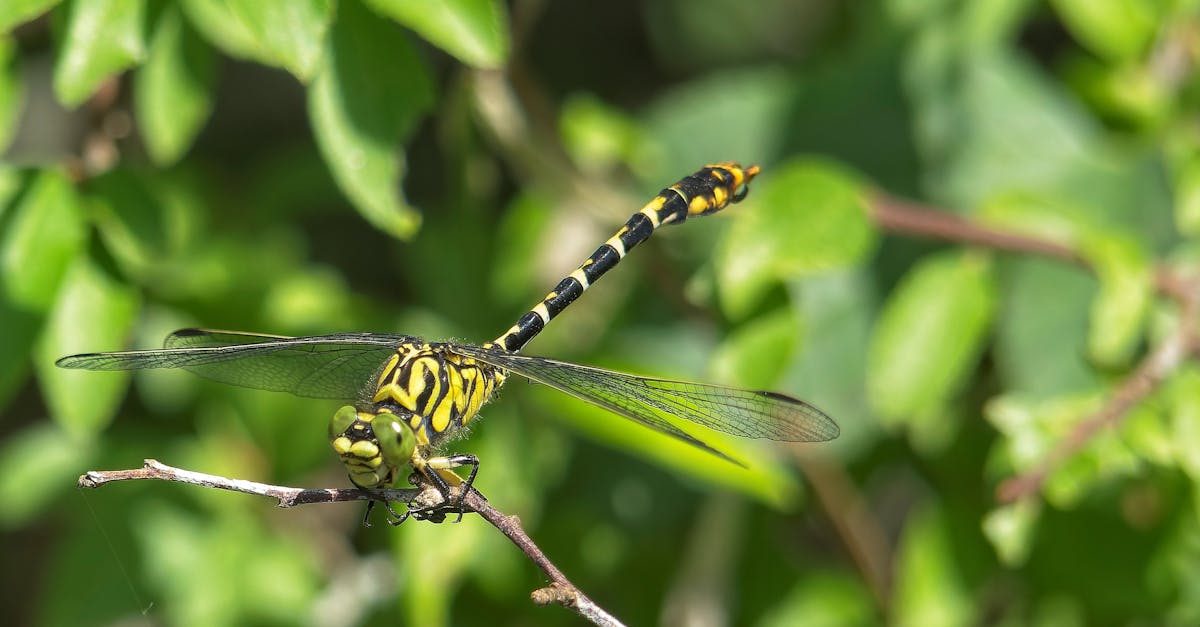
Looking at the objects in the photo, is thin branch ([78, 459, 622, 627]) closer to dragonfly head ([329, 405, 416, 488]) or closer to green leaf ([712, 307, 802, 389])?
dragonfly head ([329, 405, 416, 488])

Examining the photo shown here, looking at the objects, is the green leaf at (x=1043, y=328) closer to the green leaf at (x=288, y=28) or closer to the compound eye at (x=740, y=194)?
the compound eye at (x=740, y=194)

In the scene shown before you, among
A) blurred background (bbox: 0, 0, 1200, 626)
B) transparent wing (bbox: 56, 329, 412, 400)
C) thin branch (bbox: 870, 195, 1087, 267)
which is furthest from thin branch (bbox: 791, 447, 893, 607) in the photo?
transparent wing (bbox: 56, 329, 412, 400)

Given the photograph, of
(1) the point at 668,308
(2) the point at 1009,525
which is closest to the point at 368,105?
(2) the point at 1009,525

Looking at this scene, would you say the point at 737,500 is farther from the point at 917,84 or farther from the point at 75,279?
the point at 75,279

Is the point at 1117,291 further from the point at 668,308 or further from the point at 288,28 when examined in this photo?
the point at 288,28

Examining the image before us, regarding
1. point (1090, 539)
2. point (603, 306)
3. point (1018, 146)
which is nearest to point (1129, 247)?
point (1090, 539)

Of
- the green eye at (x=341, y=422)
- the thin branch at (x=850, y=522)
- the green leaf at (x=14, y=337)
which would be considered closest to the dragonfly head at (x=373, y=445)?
the green eye at (x=341, y=422)
